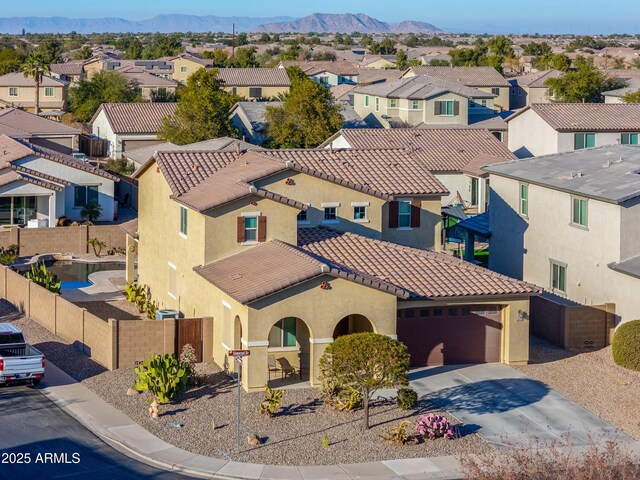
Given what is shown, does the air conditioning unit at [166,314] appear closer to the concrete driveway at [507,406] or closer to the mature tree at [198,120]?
the concrete driveway at [507,406]

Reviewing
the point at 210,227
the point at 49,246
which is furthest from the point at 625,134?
the point at 210,227

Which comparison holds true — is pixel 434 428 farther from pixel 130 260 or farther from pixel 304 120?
pixel 304 120

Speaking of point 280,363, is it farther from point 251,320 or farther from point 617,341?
point 617,341

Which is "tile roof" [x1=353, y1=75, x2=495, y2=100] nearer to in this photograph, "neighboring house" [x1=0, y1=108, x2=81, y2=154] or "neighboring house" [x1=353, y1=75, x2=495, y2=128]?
"neighboring house" [x1=353, y1=75, x2=495, y2=128]

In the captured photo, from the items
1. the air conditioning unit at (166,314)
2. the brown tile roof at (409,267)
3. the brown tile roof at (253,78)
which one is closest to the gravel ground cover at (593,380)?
the brown tile roof at (409,267)

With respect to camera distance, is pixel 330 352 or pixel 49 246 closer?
pixel 330 352

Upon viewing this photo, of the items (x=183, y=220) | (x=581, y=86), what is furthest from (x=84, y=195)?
(x=581, y=86)
